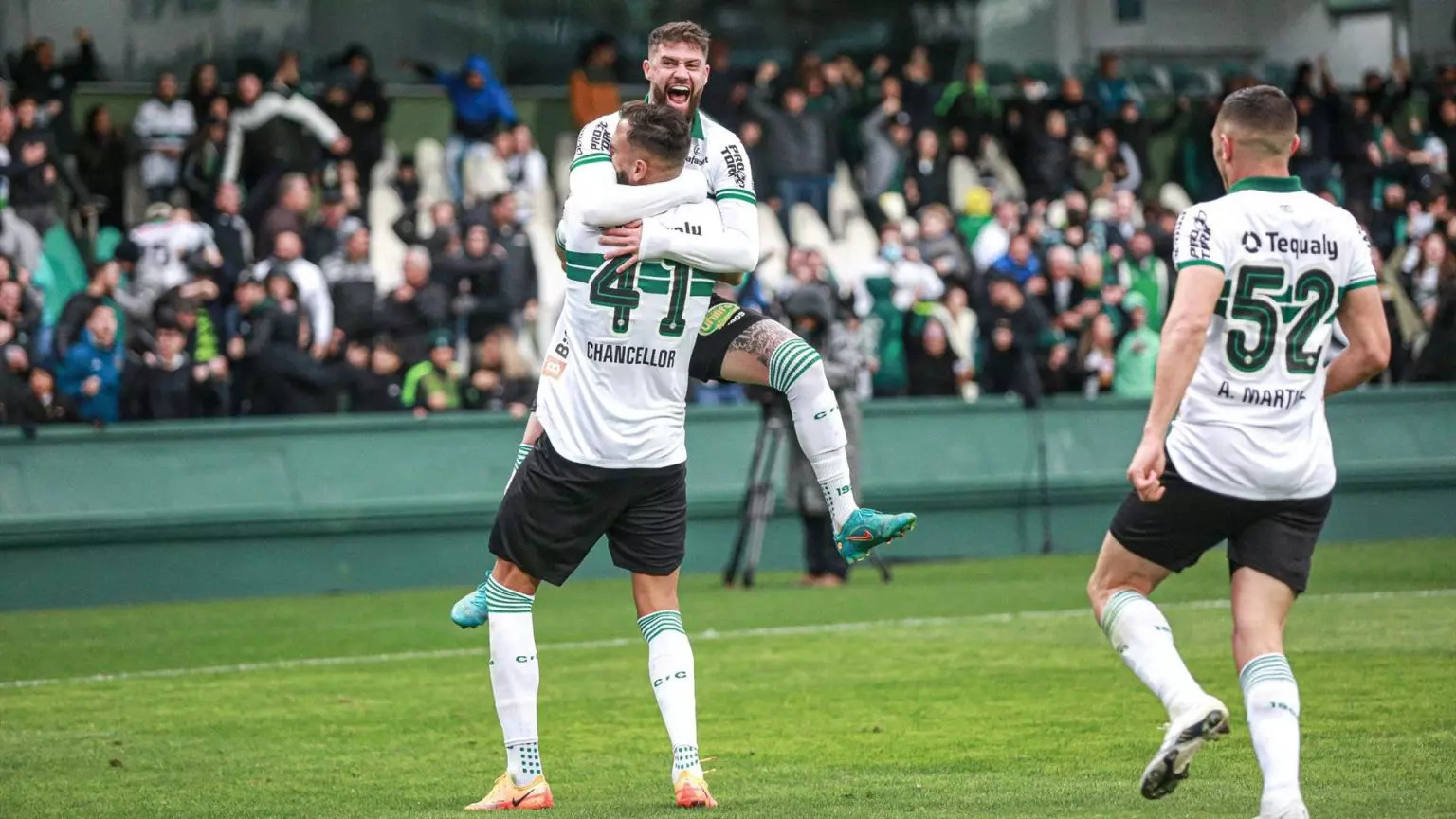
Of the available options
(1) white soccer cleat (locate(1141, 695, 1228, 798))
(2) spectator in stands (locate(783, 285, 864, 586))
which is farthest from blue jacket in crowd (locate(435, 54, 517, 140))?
(1) white soccer cleat (locate(1141, 695, 1228, 798))

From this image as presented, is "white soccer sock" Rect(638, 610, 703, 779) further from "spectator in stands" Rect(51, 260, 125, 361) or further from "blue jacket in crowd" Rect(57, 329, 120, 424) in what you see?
"spectator in stands" Rect(51, 260, 125, 361)

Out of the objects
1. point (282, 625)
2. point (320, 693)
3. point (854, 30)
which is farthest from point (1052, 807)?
point (854, 30)

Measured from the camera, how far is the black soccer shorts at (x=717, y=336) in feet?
26.3

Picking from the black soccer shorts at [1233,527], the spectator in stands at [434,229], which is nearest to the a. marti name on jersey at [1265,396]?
the black soccer shorts at [1233,527]

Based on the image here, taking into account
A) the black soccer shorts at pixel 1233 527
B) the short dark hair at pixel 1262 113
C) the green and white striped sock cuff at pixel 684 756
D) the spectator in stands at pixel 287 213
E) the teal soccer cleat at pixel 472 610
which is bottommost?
the green and white striped sock cuff at pixel 684 756

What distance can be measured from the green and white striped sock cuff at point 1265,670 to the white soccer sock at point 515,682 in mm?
2464

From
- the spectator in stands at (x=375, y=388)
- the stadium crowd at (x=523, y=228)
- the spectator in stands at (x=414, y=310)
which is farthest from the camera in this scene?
the spectator in stands at (x=414, y=310)

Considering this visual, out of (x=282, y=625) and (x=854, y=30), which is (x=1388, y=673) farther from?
(x=854, y=30)

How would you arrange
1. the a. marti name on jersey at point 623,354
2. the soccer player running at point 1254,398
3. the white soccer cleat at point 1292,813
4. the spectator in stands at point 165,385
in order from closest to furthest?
the white soccer cleat at point 1292,813
the soccer player running at point 1254,398
the a. marti name on jersey at point 623,354
the spectator in stands at point 165,385

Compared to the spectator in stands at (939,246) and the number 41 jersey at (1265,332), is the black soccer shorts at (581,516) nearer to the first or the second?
the number 41 jersey at (1265,332)

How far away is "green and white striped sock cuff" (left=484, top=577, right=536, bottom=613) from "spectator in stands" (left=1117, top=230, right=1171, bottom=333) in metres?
16.2

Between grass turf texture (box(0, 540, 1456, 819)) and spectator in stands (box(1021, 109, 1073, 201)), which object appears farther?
spectator in stands (box(1021, 109, 1073, 201))

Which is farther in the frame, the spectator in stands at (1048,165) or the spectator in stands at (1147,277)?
the spectator in stands at (1048,165)

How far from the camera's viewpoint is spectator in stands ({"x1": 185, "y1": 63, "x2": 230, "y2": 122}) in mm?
23219
